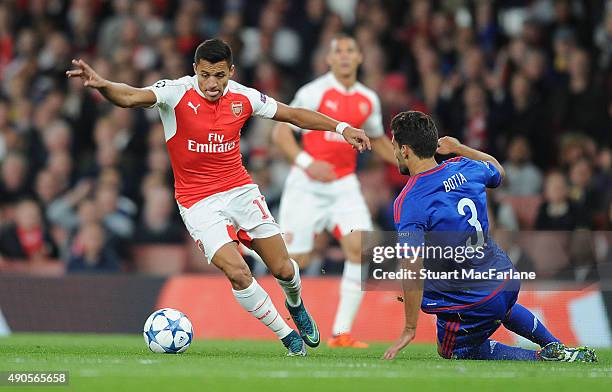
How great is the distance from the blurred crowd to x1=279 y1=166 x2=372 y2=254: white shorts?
8.10ft

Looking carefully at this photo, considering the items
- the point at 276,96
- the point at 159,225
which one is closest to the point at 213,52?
the point at 159,225

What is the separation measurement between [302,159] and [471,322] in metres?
3.39

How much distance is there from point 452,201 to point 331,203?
3.41 m

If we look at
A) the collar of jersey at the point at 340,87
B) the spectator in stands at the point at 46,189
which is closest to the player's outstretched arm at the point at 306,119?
the collar of jersey at the point at 340,87

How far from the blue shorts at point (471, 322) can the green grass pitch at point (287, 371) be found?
7.4 inches

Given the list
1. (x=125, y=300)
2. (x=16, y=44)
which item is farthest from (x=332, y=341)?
(x=16, y=44)

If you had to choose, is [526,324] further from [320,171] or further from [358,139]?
[320,171]

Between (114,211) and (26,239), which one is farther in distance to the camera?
(114,211)

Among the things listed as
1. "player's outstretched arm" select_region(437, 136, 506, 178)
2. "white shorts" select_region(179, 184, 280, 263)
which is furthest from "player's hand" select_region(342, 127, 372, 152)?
"white shorts" select_region(179, 184, 280, 263)

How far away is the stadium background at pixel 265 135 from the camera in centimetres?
1309

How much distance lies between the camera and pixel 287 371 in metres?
7.51

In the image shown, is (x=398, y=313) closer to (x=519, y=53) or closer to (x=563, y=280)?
(x=563, y=280)

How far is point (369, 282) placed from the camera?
40.1 ft

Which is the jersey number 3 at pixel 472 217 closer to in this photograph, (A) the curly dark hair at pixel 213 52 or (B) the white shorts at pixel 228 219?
(B) the white shorts at pixel 228 219
